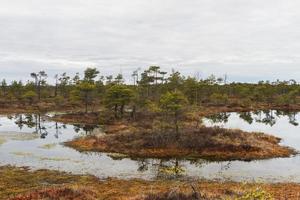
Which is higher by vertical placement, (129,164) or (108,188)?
(129,164)

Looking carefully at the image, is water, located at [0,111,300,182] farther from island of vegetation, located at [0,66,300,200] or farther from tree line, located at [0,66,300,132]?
tree line, located at [0,66,300,132]

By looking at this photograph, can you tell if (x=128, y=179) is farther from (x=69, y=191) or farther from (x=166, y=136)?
(x=166, y=136)

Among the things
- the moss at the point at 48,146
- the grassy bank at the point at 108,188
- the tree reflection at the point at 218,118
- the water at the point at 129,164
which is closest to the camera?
the grassy bank at the point at 108,188

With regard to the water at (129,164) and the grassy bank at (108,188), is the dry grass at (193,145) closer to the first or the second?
the water at (129,164)

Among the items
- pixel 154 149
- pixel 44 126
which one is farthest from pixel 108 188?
pixel 44 126

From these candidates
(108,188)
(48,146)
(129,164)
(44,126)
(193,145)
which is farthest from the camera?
(44,126)

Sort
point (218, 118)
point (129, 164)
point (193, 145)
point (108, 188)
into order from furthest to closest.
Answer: point (218, 118) → point (193, 145) → point (129, 164) → point (108, 188)

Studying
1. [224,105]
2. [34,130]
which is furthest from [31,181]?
[224,105]

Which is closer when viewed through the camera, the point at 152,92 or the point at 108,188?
the point at 108,188

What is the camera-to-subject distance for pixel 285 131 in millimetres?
75125

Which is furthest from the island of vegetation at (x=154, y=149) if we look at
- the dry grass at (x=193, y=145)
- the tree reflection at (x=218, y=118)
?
the tree reflection at (x=218, y=118)

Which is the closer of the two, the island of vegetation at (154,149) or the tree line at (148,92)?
the island of vegetation at (154,149)

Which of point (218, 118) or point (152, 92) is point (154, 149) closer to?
point (218, 118)

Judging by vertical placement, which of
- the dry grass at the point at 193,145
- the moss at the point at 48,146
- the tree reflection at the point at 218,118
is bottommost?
the moss at the point at 48,146
